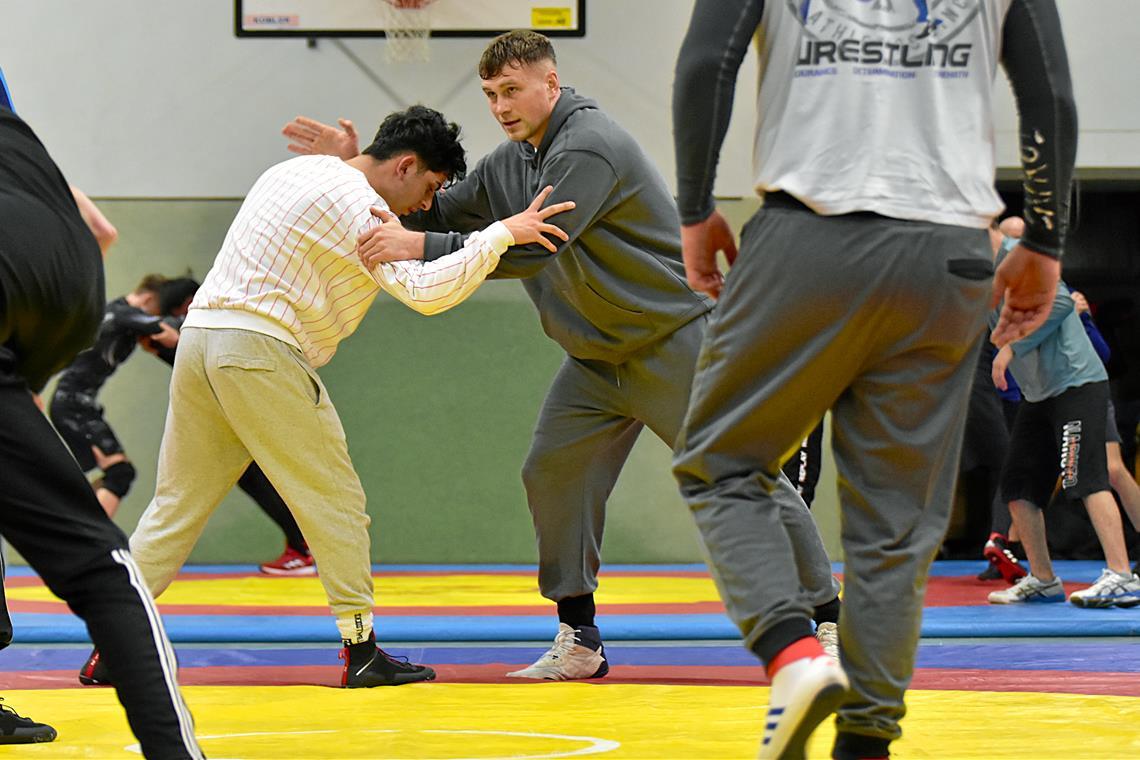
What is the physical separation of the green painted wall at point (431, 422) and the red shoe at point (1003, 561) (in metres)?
1.70

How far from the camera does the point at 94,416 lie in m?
7.36

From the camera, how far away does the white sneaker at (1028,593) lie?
5.93 m

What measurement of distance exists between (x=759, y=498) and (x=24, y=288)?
1284 mm

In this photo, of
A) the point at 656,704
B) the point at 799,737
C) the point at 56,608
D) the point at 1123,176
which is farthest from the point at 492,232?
the point at 1123,176

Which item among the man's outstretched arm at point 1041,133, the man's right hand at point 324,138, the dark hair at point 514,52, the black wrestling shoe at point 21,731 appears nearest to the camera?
the man's outstretched arm at point 1041,133

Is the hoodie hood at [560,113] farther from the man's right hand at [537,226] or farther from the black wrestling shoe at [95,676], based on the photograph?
the black wrestling shoe at [95,676]

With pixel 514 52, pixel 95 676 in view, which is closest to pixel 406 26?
pixel 514 52

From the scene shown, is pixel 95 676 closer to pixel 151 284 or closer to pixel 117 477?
pixel 117 477

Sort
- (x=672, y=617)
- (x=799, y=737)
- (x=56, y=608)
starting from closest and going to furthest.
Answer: (x=799, y=737) < (x=672, y=617) < (x=56, y=608)

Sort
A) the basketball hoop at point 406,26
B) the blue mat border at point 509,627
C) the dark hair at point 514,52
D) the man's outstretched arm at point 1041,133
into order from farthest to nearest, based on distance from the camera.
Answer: the basketball hoop at point 406,26, the blue mat border at point 509,627, the dark hair at point 514,52, the man's outstretched arm at point 1041,133

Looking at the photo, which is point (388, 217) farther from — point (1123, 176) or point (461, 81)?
point (1123, 176)

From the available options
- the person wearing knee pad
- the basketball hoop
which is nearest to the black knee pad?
the person wearing knee pad

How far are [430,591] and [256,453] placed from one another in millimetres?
3137

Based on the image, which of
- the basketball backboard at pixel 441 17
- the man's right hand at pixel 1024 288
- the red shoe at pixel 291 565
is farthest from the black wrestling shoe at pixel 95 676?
the basketball backboard at pixel 441 17
